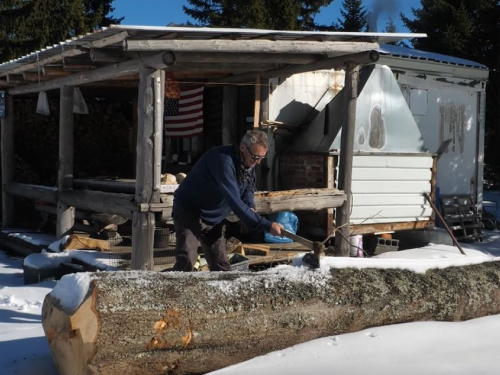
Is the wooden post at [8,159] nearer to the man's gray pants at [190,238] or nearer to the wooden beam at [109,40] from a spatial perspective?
the wooden beam at [109,40]

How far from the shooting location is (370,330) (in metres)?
4.39

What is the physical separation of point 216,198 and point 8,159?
6.95 metres

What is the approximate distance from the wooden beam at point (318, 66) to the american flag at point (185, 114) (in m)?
0.73

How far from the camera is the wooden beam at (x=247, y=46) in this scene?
658 cm

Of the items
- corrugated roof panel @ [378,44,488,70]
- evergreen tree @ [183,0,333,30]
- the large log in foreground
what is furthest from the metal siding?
evergreen tree @ [183,0,333,30]

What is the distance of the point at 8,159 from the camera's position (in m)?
11.1

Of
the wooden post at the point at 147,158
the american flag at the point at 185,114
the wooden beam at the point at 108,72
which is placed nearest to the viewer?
the wooden beam at the point at 108,72

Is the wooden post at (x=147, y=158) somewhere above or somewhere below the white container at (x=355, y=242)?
above

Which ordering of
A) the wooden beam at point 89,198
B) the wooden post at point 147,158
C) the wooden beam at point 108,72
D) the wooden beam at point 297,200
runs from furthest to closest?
the wooden beam at point 297,200 → the wooden beam at point 89,198 → the wooden post at point 147,158 → the wooden beam at point 108,72

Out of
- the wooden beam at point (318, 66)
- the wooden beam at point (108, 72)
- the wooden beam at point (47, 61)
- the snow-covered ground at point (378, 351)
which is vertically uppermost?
the wooden beam at point (318, 66)

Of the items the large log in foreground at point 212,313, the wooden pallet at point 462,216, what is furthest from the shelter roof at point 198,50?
the wooden pallet at point 462,216

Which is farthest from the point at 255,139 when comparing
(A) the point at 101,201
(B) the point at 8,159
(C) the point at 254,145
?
(B) the point at 8,159

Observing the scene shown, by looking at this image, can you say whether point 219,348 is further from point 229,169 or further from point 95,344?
point 229,169

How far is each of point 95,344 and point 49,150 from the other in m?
10.0
